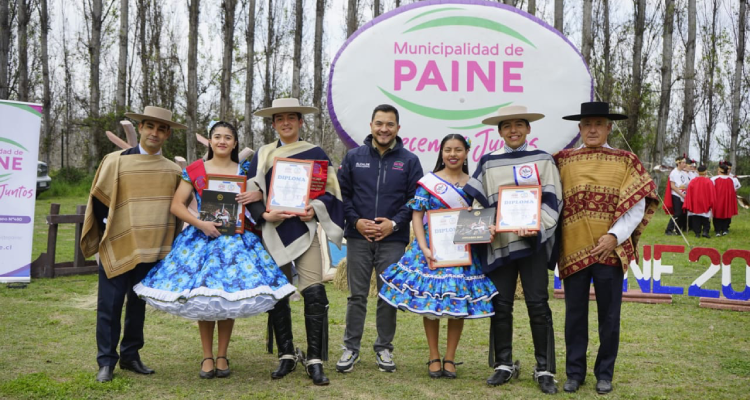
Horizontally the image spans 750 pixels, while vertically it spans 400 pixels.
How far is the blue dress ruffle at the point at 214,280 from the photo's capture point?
148 inches

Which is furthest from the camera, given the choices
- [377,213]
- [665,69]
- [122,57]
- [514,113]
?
[122,57]

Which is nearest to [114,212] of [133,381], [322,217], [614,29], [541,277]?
[133,381]

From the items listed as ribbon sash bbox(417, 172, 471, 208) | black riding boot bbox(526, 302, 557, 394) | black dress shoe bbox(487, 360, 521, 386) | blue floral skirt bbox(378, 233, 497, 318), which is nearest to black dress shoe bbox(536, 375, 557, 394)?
black riding boot bbox(526, 302, 557, 394)

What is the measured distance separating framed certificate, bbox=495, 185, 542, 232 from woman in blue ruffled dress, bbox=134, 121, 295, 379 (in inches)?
53.7

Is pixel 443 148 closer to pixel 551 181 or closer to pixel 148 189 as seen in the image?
pixel 551 181

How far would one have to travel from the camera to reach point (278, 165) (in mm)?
4227

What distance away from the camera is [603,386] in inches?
155

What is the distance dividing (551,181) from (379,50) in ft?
9.05

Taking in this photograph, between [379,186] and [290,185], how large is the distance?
610mm

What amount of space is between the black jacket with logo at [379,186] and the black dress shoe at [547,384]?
1.25 metres

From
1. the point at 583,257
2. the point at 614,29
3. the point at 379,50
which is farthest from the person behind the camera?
the point at 614,29

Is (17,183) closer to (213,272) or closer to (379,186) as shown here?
(213,272)

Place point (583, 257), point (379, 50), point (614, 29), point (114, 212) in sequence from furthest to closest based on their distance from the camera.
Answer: point (614, 29) → point (379, 50) → point (114, 212) → point (583, 257)

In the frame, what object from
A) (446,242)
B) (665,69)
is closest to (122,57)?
(665,69)
